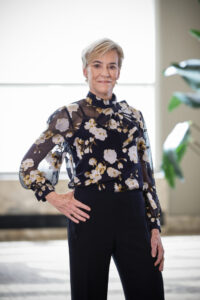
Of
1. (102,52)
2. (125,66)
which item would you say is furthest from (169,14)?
(102,52)

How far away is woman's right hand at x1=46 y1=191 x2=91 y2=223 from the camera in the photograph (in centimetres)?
121

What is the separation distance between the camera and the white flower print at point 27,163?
129 centimetres

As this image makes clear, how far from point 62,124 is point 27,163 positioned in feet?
0.53

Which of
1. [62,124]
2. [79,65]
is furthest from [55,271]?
[79,65]

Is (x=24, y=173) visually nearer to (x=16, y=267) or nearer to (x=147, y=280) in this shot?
(x=147, y=280)

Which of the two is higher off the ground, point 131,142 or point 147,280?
point 131,142

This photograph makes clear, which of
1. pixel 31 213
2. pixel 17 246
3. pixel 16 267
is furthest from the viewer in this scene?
pixel 31 213

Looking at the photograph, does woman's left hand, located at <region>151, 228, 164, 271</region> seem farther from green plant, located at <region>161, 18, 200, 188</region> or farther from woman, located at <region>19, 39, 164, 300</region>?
green plant, located at <region>161, 18, 200, 188</region>

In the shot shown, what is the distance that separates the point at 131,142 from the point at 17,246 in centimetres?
305

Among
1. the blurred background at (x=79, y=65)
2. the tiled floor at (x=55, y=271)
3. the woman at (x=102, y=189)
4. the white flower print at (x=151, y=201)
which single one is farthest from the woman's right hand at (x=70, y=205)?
the blurred background at (x=79, y=65)

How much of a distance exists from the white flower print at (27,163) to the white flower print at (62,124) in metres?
0.13

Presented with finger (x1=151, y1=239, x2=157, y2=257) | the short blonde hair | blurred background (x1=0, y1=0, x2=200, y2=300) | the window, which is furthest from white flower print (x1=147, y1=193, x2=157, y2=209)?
the window

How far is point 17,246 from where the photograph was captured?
404 cm

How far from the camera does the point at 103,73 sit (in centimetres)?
128
